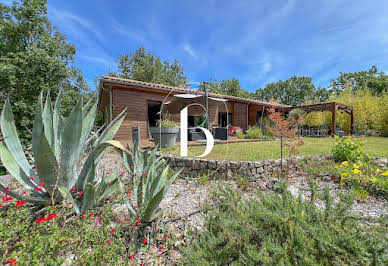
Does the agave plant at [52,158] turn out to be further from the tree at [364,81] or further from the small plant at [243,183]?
the tree at [364,81]

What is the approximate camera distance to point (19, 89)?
8.98 meters

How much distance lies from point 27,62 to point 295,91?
50.1m

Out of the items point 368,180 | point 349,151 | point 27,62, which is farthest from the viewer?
point 27,62

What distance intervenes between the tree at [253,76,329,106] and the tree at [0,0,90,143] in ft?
133

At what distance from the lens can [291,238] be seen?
1238 millimetres

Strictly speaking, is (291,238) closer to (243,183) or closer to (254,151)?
(243,183)

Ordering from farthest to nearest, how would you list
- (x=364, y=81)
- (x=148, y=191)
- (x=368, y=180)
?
1. (x=364, y=81)
2. (x=368, y=180)
3. (x=148, y=191)

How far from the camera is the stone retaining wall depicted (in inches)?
142

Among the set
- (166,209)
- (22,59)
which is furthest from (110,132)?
(22,59)

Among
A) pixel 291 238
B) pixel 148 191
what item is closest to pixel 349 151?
pixel 291 238

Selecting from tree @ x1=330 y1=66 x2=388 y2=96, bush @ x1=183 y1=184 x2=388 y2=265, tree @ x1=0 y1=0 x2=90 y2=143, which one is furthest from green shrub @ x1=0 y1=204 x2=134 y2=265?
tree @ x1=330 y1=66 x2=388 y2=96

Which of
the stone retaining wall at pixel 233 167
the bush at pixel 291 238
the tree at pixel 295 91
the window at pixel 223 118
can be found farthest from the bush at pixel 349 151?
the tree at pixel 295 91

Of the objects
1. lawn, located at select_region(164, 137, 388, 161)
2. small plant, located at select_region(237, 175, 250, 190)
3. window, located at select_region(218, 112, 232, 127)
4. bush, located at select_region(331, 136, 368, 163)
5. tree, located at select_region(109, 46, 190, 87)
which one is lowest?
small plant, located at select_region(237, 175, 250, 190)

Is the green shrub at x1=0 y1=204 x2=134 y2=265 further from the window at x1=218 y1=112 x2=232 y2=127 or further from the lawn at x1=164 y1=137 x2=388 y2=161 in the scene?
the window at x1=218 y1=112 x2=232 y2=127
